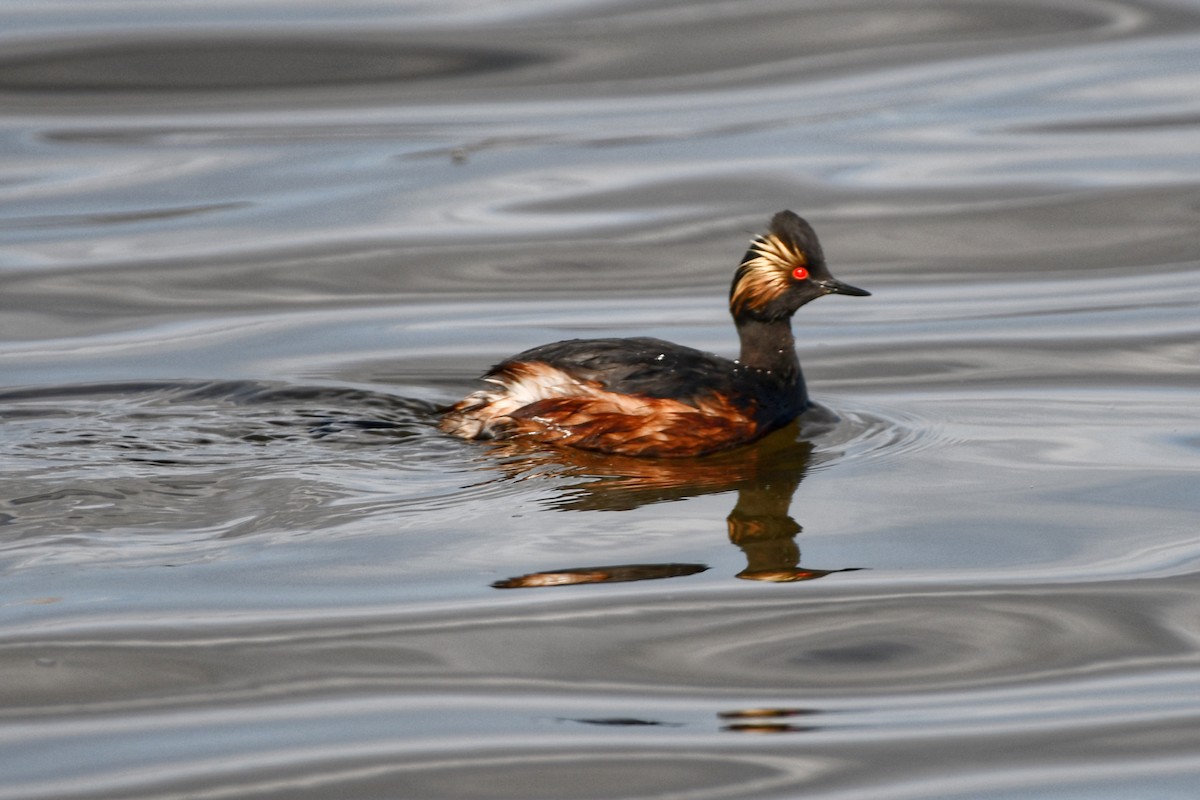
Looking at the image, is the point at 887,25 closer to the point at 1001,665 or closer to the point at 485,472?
the point at 485,472

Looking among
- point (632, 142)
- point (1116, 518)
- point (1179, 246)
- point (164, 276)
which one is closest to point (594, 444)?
point (1116, 518)

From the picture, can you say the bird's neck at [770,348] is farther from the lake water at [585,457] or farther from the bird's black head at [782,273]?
the lake water at [585,457]

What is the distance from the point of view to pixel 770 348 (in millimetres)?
8828

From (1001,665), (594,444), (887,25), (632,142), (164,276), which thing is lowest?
(1001,665)

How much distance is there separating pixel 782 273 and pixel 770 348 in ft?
1.22

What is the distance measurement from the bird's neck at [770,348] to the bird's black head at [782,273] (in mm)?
43

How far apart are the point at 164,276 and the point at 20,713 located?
678 cm

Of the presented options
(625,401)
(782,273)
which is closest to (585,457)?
(625,401)

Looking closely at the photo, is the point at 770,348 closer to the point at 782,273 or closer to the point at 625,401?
the point at 782,273

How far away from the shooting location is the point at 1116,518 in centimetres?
734

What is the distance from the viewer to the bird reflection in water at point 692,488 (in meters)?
6.54

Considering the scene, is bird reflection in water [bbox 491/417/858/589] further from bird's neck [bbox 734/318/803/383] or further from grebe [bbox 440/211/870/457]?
bird's neck [bbox 734/318/803/383]

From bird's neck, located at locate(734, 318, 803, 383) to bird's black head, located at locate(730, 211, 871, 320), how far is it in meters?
0.04

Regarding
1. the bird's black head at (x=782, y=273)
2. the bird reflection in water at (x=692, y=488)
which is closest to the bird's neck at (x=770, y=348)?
the bird's black head at (x=782, y=273)
